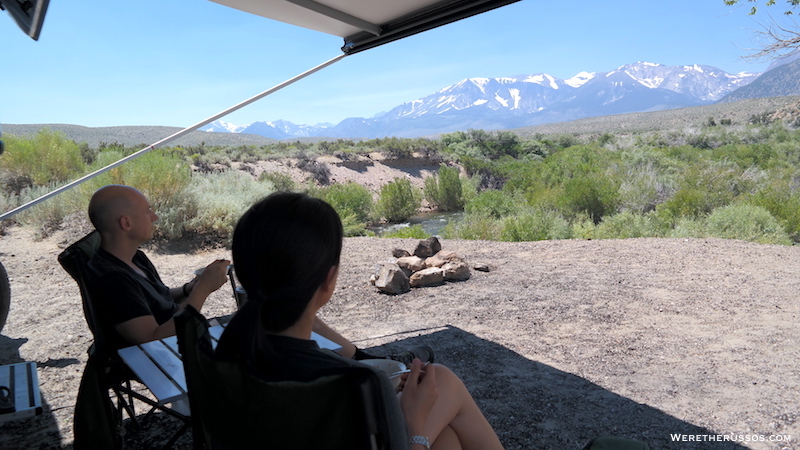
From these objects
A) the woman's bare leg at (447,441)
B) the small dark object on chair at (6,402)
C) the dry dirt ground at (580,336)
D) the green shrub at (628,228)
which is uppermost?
the small dark object on chair at (6,402)

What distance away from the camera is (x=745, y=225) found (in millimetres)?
8016

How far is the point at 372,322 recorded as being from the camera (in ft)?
14.0

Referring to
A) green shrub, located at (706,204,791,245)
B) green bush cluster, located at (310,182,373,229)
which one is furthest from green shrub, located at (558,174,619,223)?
green bush cluster, located at (310,182,373,229)

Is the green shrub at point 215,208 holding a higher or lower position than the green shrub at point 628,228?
higher

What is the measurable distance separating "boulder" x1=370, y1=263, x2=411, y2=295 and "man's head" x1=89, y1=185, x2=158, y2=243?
10.1 ft

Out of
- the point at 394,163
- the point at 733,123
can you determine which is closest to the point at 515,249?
the point at 394,163

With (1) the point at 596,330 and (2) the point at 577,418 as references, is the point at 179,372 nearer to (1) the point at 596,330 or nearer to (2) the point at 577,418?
(2) the point at 577,418

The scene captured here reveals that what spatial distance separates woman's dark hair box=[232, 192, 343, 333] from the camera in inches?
36.8

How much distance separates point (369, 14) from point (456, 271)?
2610 millimetres

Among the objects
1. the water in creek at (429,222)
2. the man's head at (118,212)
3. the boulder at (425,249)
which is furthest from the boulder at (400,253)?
the water in creek at (429,222)

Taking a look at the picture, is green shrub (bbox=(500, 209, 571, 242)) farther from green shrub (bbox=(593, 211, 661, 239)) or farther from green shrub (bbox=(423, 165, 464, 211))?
green shrub (bbox=(423, 165, 464, 211))

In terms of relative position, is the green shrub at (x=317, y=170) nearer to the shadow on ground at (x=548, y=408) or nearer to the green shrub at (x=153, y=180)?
the green shrub at (x=153, y=180)

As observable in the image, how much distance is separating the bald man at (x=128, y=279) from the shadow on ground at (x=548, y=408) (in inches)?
60.0

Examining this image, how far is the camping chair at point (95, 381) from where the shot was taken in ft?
5.58
